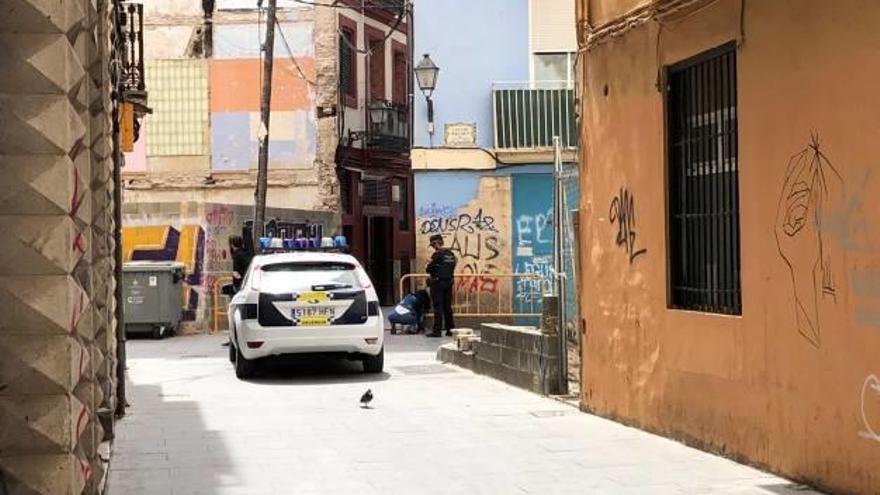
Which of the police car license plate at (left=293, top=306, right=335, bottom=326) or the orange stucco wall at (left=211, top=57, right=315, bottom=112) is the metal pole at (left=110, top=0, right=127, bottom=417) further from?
the orange stucco wall at (left=211, top=57, right=315, bottom=112)

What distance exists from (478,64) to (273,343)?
360 inches

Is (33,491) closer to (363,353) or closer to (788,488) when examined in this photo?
(788,488)

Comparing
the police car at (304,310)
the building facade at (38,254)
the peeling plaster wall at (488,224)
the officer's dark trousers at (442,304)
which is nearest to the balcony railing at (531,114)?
the peeling plaster wall at (488,224)

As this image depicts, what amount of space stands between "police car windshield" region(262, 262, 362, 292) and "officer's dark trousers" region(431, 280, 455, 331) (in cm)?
567

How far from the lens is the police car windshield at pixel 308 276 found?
1449cm

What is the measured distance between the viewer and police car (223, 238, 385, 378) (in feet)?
47.1

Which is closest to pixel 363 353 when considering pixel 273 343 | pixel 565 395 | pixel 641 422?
pixel 273 343

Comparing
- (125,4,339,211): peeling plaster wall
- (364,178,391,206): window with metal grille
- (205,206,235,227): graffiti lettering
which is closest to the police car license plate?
(205,206,235,227): graffiti lettering

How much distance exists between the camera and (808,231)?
7219 mm

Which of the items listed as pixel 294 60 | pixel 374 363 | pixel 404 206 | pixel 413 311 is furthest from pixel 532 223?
pixel 404 206

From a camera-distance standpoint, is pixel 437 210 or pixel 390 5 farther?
pixel 390 5

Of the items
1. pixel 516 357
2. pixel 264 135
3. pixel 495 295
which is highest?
pixel 264 135

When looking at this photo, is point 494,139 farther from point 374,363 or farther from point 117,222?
point 117,222

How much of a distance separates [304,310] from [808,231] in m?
8.24
